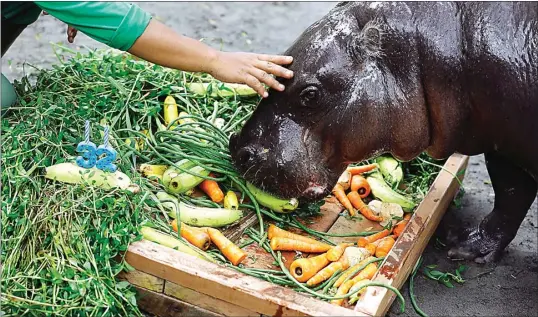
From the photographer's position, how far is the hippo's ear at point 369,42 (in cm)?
289

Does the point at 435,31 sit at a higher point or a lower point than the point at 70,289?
higher

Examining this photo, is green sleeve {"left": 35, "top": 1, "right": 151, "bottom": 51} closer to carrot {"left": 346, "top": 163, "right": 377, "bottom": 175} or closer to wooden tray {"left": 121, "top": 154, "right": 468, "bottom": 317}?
wooden tray {"left": 121, "top": 154, "right": 468, "bottom": 317}

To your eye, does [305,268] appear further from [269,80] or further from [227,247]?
[269,80]

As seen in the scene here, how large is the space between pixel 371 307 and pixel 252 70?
0.99 m

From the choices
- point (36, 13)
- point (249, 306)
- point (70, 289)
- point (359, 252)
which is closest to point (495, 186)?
point (359, 252)

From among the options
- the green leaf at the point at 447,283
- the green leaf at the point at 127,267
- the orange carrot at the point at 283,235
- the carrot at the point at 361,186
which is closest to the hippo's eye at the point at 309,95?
the orange carrot at the point at 283,235

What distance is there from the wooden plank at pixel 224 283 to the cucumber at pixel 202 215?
0.34 metres

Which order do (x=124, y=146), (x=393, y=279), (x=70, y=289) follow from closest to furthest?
(x=70, y=289) → (x=393, y=279) → (x=124, y=146)

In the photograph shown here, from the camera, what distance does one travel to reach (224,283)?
2637 mm

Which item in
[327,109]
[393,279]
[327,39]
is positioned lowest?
[393,279]

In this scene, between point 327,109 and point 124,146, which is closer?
point 327,109

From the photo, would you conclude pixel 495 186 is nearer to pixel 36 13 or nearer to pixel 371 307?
pixel 371 307

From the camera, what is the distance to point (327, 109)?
9.62ft

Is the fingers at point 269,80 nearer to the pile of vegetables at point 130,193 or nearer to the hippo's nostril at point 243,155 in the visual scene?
the hippo's nostril at point 243,155
